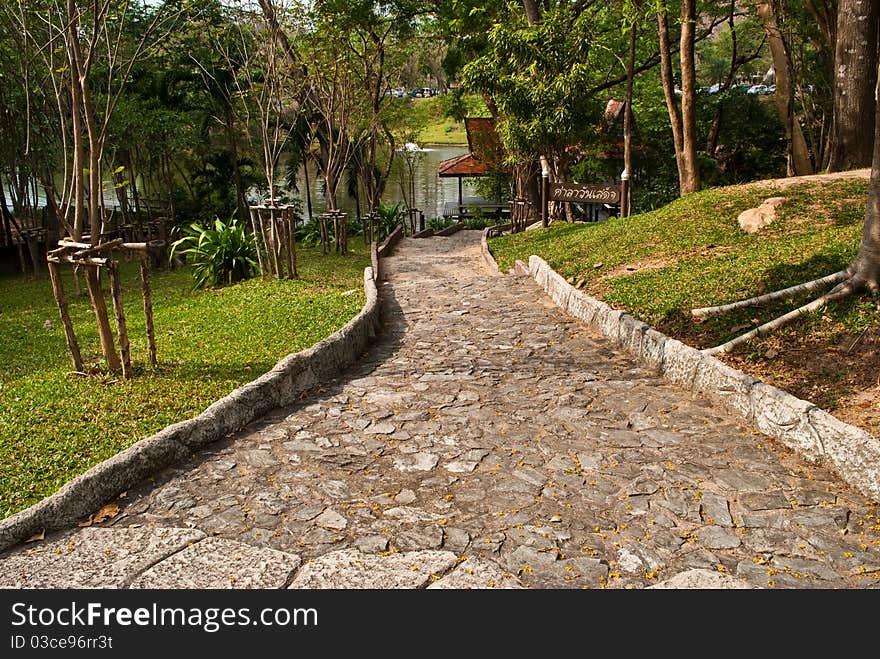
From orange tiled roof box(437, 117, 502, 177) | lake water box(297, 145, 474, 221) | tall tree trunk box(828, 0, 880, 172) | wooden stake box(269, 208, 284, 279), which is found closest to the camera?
tall tree trunk box(828, 0, 880, 172)

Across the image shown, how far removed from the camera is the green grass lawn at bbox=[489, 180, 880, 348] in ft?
25.8

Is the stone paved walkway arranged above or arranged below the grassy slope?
below

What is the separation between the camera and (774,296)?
751 cm

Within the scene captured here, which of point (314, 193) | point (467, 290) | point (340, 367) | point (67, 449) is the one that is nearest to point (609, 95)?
point (467, 290)

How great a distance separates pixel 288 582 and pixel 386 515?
0.85 metres

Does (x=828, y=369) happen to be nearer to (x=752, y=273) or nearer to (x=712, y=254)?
(x=752, y=273)

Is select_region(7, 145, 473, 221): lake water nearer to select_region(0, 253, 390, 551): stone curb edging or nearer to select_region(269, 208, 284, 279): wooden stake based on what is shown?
select_region(269, 208, 284, 279): wooden stake

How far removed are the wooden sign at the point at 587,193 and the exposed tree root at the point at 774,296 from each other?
7248 millimetres

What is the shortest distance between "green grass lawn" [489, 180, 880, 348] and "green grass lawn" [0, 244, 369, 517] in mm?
3488

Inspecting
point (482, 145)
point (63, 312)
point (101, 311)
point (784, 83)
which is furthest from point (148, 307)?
point (482, 145)

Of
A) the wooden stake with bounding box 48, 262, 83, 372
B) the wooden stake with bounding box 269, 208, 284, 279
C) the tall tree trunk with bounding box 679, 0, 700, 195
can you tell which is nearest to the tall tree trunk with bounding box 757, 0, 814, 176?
the tall tree trunk with bounding box 679, 0, 700, 195

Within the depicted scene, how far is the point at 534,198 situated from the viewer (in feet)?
74.6

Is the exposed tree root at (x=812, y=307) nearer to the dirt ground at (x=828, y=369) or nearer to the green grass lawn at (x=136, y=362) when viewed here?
the dirt ground at (x=828, y=369)

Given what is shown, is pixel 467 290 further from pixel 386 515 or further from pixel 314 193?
pixel 314 193
